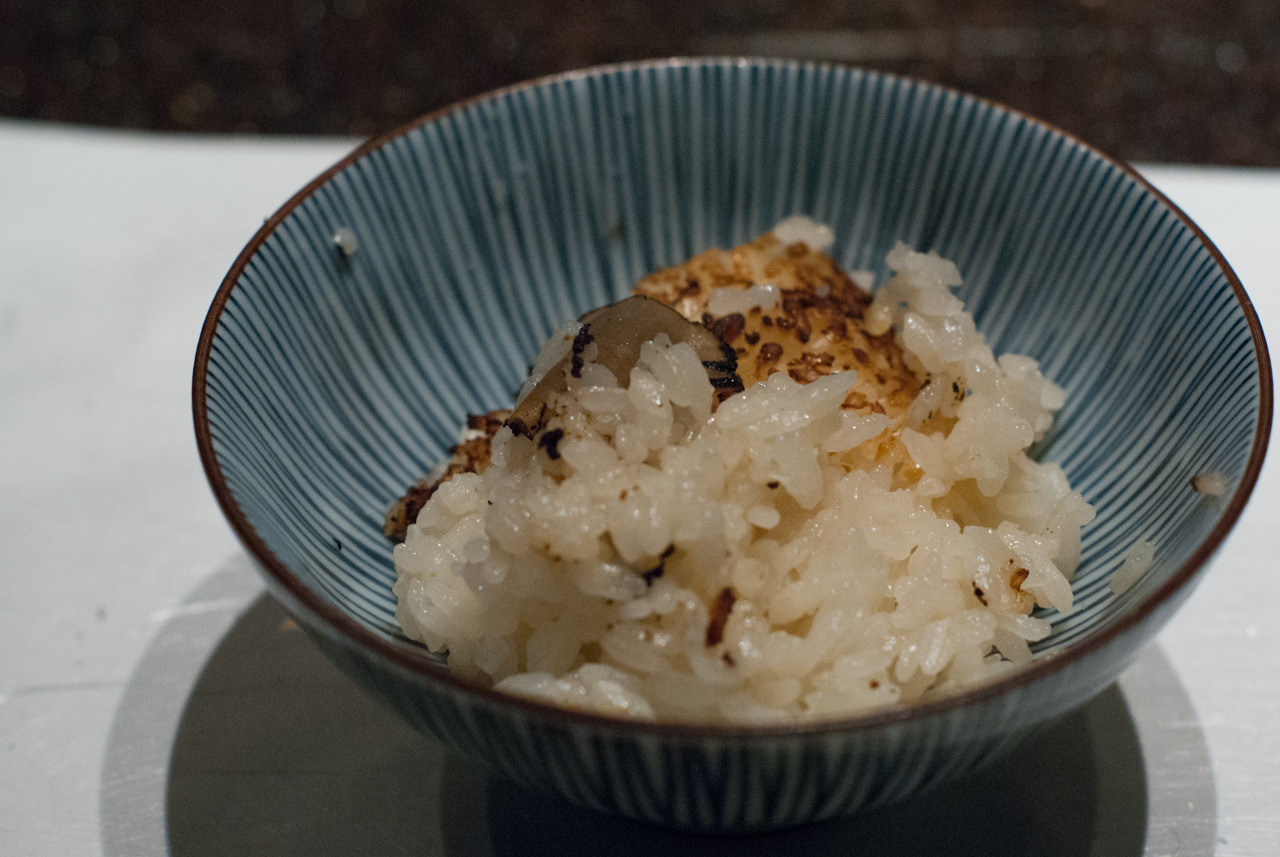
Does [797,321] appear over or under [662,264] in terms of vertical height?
over

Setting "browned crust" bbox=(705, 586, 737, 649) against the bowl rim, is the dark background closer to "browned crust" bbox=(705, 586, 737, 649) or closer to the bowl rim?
the bowl rim

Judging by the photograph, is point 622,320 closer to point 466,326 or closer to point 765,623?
point 765,623

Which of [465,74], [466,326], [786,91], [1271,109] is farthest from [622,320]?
[1271,109]

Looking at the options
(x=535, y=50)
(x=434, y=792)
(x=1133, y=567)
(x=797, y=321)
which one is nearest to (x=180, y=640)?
(x=434, y=792)

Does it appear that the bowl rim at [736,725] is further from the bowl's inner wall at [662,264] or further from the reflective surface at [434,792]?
the reflective surface at [434,792]

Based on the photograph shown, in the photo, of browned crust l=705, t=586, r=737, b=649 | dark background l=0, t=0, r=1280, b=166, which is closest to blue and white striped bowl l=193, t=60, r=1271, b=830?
browned crust l=705, t=586, r=737, b=649

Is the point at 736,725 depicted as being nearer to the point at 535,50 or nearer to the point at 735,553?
the point at 735,553
